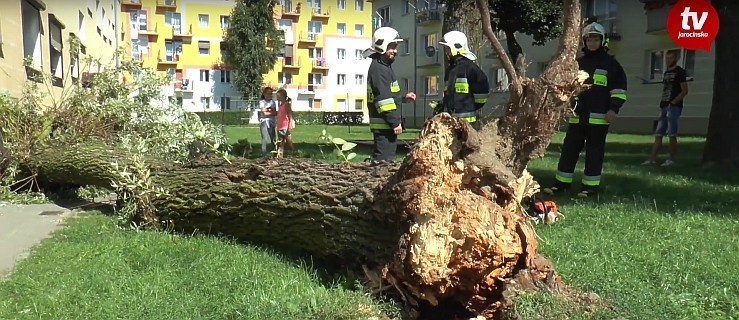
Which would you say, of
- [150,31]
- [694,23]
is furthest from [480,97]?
[150,31]

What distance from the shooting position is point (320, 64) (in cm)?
6188

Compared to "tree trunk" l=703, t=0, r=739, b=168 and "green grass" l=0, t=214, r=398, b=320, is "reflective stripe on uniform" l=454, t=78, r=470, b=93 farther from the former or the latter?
"tree trunk" l=703, t=0, r=739, b=168

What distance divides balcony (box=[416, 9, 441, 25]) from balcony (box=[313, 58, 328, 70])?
1914 cm

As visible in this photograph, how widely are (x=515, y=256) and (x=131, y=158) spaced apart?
12.6ft

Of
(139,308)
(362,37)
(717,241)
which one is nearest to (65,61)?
(139,308)

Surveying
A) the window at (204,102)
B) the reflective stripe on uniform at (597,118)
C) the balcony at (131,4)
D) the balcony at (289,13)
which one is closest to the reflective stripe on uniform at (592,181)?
the reflective stripe on uniform at (597,118)

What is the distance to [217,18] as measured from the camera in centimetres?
5672

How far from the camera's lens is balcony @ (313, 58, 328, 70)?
61.4 metres

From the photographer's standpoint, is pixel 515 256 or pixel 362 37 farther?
pixel 362 37

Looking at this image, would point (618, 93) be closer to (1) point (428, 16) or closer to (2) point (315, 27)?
(1) point (428, 16)

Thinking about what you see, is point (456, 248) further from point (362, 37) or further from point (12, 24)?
point (362, 37)

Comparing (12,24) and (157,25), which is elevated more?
(157,25)

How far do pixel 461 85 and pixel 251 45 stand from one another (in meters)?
53.4

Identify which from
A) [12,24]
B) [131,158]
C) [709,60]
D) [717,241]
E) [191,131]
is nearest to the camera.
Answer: [717,241]
